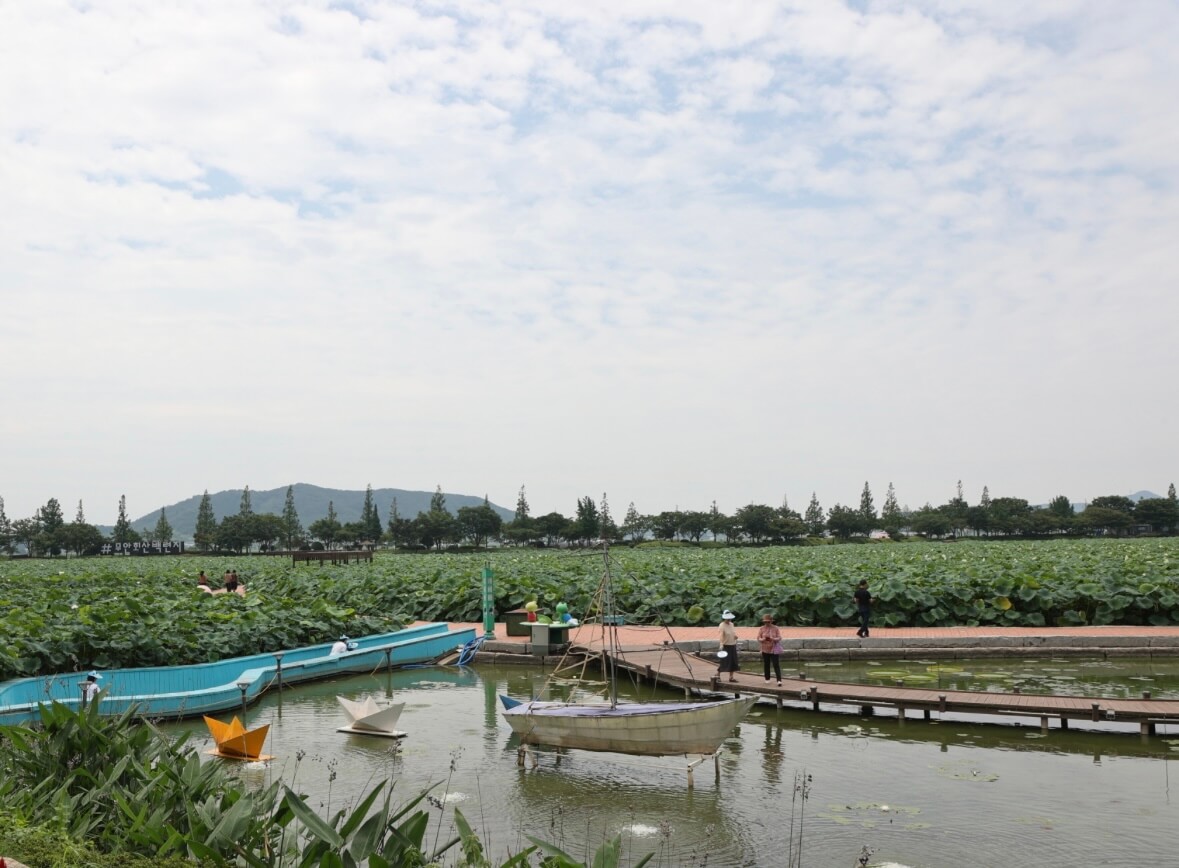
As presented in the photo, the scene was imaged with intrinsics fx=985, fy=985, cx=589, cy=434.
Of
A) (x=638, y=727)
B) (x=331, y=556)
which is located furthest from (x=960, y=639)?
(x=331, y=556)

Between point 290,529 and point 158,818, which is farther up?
point 290,529

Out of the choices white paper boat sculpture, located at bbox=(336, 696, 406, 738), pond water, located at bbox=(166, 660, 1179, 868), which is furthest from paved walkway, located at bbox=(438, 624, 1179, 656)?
white paper boat sculpture, located at bbox=(336, 696, 406, 738)

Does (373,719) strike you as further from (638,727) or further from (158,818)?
(158,818)

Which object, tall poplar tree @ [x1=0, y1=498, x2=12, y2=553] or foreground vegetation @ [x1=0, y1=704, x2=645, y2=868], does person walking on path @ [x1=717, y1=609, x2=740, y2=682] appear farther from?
tall poplar tree @ [x1=0, y1=498, x2=12, y2=553]

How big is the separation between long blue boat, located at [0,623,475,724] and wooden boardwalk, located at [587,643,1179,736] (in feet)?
19.3

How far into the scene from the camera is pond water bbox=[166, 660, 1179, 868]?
869 cm

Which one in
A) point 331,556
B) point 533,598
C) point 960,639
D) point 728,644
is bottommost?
point 960,639

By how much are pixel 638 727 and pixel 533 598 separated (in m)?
15.0

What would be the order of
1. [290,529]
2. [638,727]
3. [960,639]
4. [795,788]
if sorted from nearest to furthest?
[795,788] < [638,727] < [960,639] < [290,529]

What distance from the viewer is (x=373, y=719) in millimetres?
13219

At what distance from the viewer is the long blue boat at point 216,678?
13.5 metres

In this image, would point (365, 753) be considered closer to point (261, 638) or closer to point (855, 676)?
point (261, 638)

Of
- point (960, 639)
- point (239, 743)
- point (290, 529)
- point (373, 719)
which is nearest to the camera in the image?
point (239, 743)

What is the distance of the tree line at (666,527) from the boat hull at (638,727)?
92.2m
